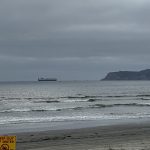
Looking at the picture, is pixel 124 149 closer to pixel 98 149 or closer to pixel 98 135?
pixel 98 149

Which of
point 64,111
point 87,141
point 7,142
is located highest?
point 64,111

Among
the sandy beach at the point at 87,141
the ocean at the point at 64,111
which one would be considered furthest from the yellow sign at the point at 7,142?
the ocean at the point at 64,111

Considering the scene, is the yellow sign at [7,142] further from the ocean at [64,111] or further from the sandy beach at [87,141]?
the ocean at [64,111]

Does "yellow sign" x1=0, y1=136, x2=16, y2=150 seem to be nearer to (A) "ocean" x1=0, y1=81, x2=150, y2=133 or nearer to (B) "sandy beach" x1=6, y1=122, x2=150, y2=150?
(B) "sandy beach" x1=6, y1=122, x2=150, y2=150

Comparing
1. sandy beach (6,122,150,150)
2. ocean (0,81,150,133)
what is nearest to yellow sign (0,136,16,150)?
sandy beach (6,122,150,150)

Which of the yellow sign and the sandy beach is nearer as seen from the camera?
the yellow sign

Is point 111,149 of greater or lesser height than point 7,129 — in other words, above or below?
below

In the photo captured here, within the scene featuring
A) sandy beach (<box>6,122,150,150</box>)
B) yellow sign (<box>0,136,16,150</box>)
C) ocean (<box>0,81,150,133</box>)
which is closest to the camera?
yellow sign (<box>0,136,16,150</box>)

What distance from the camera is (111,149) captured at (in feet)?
51.8

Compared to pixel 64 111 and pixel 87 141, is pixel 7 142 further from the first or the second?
pixel 64 111

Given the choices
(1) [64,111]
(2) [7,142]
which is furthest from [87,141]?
Answer: (1) [64,111]

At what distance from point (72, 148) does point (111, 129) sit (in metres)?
9.77

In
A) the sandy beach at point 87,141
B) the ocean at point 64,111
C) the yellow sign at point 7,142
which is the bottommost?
the yellow sign at point 7,142

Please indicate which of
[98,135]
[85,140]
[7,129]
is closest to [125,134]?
[98,135]
